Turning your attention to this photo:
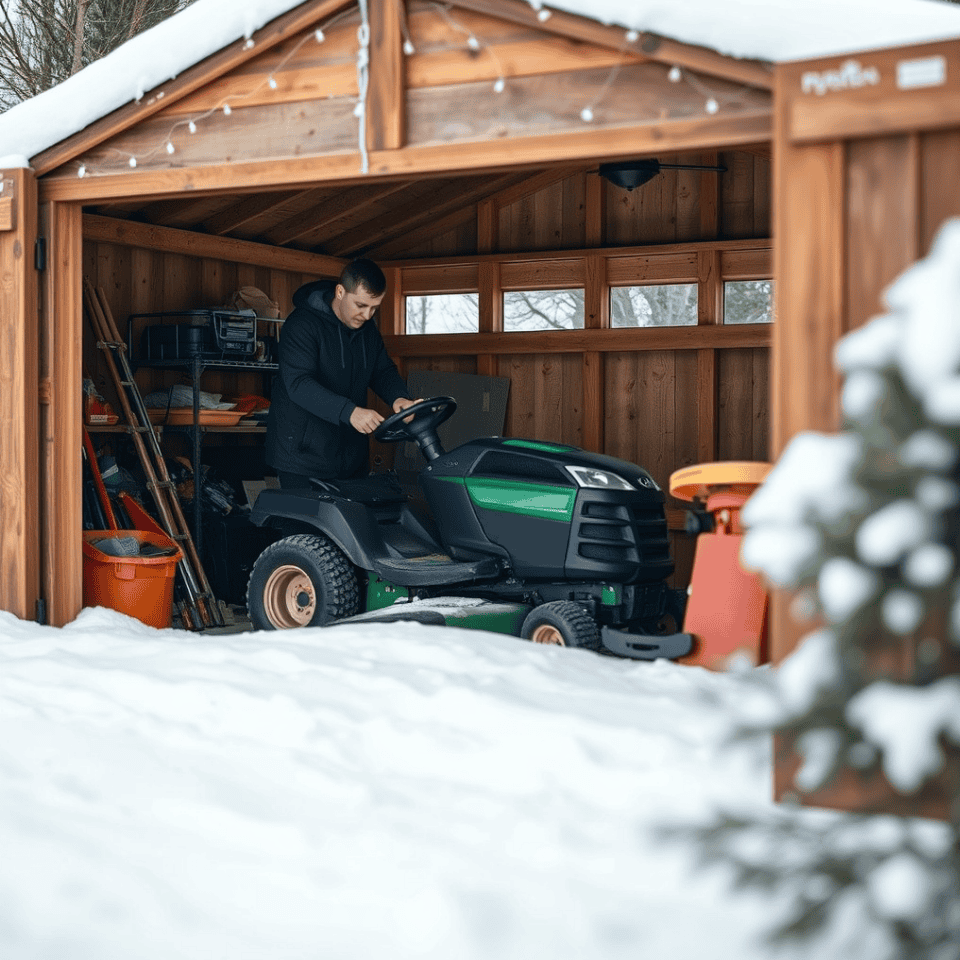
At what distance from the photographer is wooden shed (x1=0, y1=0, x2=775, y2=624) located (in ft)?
13.5

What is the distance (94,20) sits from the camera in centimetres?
1053

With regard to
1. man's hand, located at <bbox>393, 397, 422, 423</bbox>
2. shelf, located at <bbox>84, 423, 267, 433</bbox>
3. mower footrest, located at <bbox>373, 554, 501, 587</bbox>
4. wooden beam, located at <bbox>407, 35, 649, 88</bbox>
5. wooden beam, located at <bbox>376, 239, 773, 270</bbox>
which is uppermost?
wooden beam, located at <bbox>407, 35, 649, 88</bbox>

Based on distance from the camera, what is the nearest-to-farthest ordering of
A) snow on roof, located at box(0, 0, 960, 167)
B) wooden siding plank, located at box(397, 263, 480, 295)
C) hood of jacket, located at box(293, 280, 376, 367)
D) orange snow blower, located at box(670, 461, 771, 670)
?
snow on roof, located at box(0, 0, 960, 167) → orange snow blower, located at box(670, 461, 771, 670) → hood of jacket, located at box(293, 280, 376, 367) → wooden siding plank, located at box(397, 263, 480, 295)

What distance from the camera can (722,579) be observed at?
461cm

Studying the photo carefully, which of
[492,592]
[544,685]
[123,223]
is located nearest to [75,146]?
[123,223]

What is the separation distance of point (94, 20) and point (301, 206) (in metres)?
3.99

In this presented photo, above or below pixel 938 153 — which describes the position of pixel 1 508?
below

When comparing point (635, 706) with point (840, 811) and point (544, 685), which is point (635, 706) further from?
point (840, 811)

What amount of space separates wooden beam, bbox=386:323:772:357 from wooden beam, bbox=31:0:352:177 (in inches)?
149

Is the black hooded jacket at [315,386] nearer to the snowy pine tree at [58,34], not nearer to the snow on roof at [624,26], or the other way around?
the snow on roof at [624,26]

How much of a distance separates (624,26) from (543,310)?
188 inches

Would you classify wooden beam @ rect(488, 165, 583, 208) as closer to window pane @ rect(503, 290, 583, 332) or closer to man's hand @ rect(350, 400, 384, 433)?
window pane @ rect(503, 290, 583, 332)

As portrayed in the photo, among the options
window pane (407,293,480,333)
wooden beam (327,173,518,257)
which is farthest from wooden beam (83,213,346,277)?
window pane (407,293,480,333)

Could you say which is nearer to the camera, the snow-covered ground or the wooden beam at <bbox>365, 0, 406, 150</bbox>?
the snow-covered ground
